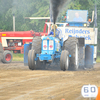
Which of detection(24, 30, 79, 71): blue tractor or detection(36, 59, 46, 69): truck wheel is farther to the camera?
detection(36, 59, 46, 69): truck wheel

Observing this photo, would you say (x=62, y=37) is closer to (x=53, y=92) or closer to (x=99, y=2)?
(x=53, y=92)

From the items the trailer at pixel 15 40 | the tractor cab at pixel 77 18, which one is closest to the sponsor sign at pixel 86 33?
the tractor cab at pixel 77 18

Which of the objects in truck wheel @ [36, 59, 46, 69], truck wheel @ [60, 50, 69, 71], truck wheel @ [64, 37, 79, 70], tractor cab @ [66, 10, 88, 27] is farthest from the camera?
tractor cab @ [66, 10, 88, 27]

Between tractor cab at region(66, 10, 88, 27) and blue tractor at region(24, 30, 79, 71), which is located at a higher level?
tractor cab at region(66, 10, 88, 27)

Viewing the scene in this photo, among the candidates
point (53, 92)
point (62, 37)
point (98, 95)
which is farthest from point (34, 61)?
point (98, 95)

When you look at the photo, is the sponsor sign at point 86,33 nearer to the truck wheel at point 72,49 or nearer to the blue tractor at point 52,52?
the blue tractor at point 52,52

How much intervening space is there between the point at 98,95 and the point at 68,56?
5.98 m

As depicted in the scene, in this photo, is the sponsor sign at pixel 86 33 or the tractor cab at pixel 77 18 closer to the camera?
the sponsor sign at pixel 86 33

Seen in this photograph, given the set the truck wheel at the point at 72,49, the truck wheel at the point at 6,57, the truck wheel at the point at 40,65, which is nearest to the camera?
the truck wheel at the point at 72,49

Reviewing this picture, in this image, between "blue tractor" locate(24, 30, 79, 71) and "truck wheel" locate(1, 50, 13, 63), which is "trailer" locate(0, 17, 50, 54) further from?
"blue tractor" locate(24, 30, 79, 71)

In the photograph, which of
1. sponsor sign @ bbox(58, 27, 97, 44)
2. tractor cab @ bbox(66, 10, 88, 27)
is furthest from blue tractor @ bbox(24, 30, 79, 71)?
tractor cab @ bbox(66, 10, 88, 27)

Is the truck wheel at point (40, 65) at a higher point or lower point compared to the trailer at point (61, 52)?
lower

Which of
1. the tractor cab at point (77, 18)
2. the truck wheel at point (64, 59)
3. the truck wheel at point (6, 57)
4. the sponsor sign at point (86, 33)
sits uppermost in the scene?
the tractor cab at point (77, 18)

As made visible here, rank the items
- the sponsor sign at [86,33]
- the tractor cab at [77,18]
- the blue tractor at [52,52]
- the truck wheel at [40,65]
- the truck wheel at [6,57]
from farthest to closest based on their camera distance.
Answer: the tractor cab at [77,18], the sponsor sign at [86,33], the truck wheel at [6,57], the truck wheel at [40,65], the blue tractor at [52,52]
